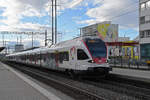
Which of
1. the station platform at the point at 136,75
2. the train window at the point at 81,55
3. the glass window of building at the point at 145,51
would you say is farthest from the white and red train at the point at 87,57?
the glass window of building at the point at 145,51

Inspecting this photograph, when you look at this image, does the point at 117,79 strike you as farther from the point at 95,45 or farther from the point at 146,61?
the point at 146,61

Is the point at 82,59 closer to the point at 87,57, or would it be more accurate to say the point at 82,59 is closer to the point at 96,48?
the point at 87,57

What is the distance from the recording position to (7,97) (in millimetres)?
8914

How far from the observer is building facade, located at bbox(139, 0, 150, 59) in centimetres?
4269

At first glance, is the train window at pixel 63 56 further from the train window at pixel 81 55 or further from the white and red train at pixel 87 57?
the train window at pixel 81 55

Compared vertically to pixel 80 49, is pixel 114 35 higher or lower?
higher

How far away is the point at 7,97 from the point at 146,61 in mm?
24809

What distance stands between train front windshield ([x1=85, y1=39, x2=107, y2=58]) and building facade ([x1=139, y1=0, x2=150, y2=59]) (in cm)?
2990

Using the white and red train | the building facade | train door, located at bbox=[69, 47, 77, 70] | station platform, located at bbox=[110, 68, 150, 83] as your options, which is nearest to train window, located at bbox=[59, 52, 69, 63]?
the white and red train

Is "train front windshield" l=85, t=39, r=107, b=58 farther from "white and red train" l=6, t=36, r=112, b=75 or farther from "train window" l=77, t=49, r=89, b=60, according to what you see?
"train window" l=77, t=49, r=89, b=60

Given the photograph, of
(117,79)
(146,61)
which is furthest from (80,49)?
(146,61)

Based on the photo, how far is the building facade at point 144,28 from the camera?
42.7 metres

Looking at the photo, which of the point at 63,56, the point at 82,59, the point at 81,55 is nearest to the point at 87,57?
the point at 82,59

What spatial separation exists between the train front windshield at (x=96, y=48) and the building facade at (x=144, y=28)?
98.1 ft
